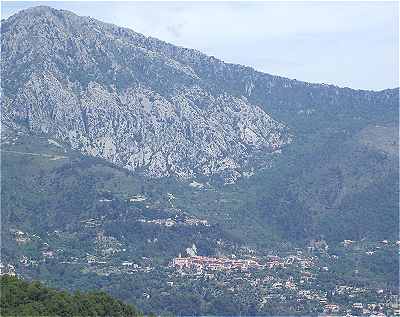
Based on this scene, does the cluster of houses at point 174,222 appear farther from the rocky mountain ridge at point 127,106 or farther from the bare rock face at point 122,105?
the rocky mountain ridge at point 127,106

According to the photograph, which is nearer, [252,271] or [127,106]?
[252,271]

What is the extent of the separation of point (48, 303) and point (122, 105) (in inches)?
4792

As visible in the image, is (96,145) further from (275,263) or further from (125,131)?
(275,263)

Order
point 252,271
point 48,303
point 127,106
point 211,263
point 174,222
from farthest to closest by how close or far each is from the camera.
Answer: point 127,106, point 174,222, point 211,263, point 252,271, point 48,303

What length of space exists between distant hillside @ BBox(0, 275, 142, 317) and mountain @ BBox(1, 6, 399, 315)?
1977 inches

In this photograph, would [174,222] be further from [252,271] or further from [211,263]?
[252,271]

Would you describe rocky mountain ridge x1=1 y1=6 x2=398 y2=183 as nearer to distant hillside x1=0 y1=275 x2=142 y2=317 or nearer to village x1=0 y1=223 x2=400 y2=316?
village x1=0 y1=223 x2=400 y2=316

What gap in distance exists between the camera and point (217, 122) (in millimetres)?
178000

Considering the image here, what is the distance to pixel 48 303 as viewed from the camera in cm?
4925

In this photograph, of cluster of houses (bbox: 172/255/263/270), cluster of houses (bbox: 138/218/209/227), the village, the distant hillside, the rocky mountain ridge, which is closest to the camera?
the distant hillside

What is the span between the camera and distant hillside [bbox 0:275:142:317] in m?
47.4

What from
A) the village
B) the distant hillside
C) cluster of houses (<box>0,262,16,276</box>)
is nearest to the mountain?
the village

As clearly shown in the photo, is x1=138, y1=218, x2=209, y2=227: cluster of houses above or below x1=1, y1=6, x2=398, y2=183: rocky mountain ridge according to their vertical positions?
below

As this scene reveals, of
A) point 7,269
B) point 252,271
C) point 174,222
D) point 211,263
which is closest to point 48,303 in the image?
point 7,269
